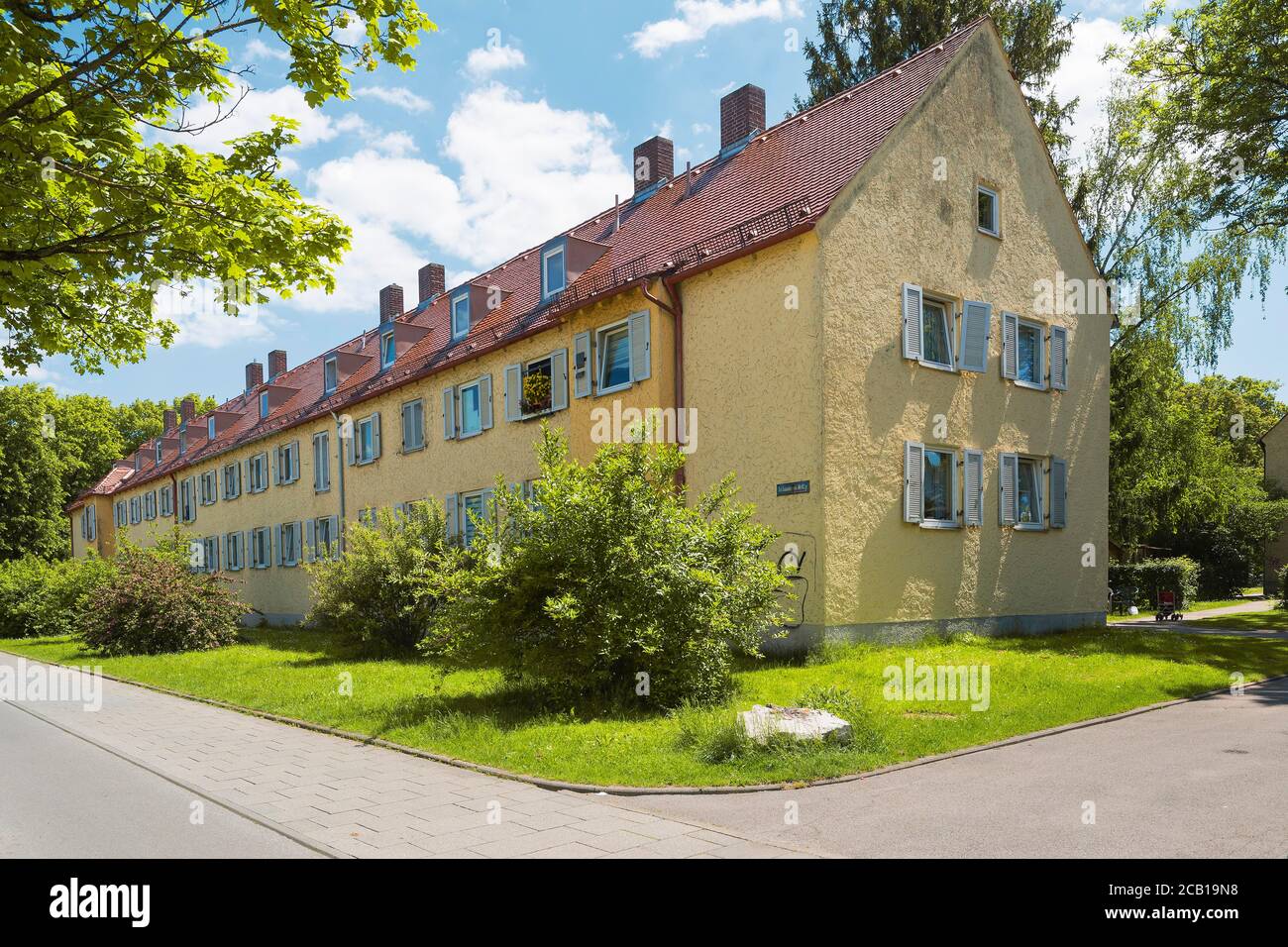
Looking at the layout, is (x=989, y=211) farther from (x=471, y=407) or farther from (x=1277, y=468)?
(x=1277, y=468)

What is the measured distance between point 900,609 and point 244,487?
30.0m

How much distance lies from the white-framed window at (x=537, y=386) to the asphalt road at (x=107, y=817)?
1171cm

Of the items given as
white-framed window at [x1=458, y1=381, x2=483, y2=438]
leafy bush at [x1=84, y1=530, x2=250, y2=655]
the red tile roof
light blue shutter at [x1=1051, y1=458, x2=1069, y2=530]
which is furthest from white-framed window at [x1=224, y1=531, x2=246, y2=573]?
light blue shutter at [x1=1051, y1=458, x2=1069, y2=530]

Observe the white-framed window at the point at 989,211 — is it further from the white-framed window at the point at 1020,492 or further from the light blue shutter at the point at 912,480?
the light blue shutter at the point at 912,480

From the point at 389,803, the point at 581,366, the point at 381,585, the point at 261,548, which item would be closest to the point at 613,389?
the point at 581,366

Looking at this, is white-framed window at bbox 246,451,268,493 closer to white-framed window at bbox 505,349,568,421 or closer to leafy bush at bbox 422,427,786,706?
white-framed window at bbox 505,349,568,421

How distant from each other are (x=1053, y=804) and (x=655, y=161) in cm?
2095

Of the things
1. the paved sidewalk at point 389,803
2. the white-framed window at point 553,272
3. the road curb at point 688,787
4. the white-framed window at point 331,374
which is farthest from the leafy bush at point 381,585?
the white-framed window at point 331,374

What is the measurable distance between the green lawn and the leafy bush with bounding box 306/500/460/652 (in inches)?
712

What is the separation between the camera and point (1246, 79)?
64.3ft

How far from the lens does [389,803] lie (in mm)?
7227

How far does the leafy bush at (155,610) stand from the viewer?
876 inches

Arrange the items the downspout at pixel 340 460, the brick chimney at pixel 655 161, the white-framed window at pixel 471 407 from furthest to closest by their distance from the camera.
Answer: the downspout at pixel 340 460 → the brick chimney at pixel 655 161 → the white-framed window at pixel 471 407
